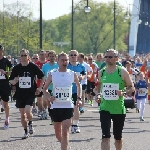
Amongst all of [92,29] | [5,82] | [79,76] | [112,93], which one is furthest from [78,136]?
[92,29]

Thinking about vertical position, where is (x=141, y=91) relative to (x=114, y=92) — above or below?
below

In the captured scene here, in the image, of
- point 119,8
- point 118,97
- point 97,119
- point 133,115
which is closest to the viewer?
point 118,97

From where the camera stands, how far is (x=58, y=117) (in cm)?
1091

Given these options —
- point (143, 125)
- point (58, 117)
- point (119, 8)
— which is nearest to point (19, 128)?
point (143, 125)

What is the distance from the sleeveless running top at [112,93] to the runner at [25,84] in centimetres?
369

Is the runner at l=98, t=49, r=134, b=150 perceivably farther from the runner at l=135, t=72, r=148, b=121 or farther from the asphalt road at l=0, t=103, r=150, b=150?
the runner at l=135, t=72, r=148, b=121

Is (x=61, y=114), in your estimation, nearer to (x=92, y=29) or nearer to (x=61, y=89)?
(x=61, y=89)

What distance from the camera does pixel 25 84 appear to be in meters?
14.1

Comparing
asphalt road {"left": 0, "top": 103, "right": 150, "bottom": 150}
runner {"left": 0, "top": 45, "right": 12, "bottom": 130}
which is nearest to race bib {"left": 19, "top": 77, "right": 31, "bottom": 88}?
asphalt road {"left": 0, "top": 103, "right": 150, "bottom": 150}

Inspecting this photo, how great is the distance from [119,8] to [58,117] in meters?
93.8

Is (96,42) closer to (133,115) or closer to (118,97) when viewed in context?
(133,115)

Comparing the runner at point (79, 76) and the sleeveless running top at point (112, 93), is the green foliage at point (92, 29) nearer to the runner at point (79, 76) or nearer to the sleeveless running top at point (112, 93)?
the runner at point (79, 76)

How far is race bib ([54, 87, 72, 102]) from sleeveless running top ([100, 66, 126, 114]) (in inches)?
32.5

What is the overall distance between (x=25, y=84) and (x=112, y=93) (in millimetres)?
4105
